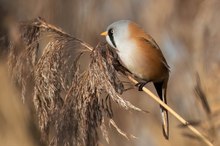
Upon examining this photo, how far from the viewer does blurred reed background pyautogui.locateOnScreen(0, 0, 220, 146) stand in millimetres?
1450

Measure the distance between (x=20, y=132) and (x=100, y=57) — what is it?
730 millimetres

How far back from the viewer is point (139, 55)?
170 cm

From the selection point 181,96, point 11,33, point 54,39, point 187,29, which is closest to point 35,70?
point 54,39

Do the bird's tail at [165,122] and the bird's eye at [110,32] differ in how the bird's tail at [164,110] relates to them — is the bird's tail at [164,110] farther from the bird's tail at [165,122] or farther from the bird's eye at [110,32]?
the bird's eye at [110,32]

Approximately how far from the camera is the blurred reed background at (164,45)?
4.76 ft

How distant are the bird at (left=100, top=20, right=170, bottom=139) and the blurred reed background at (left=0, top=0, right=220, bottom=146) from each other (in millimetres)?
108

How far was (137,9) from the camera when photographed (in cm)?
229

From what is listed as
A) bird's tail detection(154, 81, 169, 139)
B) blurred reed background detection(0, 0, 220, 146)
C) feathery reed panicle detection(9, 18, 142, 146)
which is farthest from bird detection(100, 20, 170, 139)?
feathery reed panicle detection(9, 18, 142, 146)

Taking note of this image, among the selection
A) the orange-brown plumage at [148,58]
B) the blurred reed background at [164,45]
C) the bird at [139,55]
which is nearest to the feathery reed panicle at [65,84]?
the blurred reed background at [164,45]

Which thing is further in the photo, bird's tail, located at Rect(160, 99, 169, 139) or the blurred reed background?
bird's tail, located at Rect(160, 99, 169, 139)

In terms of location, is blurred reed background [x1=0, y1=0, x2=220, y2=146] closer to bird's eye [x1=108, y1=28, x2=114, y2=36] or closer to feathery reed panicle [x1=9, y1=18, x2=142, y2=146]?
feathery reed panicle [x1=9, y1=18, x2=142, y2=146]

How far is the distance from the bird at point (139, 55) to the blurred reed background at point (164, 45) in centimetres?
11

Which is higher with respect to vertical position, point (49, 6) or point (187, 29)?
point (49, 6)

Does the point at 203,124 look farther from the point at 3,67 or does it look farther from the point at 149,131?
the point at 3,67
